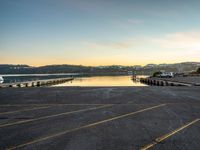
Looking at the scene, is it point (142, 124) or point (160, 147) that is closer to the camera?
point (160, 147)

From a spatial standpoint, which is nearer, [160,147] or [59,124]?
[160,147]

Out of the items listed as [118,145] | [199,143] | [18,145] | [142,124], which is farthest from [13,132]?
[199,143]

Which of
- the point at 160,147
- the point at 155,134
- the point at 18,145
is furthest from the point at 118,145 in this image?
the point at 18,145

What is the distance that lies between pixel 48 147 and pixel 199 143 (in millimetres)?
4389

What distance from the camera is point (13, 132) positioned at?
6570 millimetres

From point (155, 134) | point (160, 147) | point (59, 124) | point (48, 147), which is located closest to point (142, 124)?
point (155, 134)

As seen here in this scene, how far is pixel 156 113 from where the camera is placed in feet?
30.6

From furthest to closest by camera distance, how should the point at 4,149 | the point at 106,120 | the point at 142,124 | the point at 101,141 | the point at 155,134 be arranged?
the point at 106,120 < the point at 142,124 < the point at 155,134 < the point at 101,141 < the point at 4,149

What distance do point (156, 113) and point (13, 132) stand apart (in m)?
6.58

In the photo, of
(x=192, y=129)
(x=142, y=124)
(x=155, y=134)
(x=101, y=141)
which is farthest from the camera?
(x=142, y=124)

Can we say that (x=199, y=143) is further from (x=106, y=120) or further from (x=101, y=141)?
(x=106, y=120)

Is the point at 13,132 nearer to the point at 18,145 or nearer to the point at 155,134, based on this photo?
the point at 18,145

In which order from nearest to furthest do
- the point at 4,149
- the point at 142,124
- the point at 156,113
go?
1. the point at 4,149
2. the point at 142,124
3. the point at 156,113

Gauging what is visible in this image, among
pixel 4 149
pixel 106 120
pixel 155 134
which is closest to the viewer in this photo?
pixel 4 149
